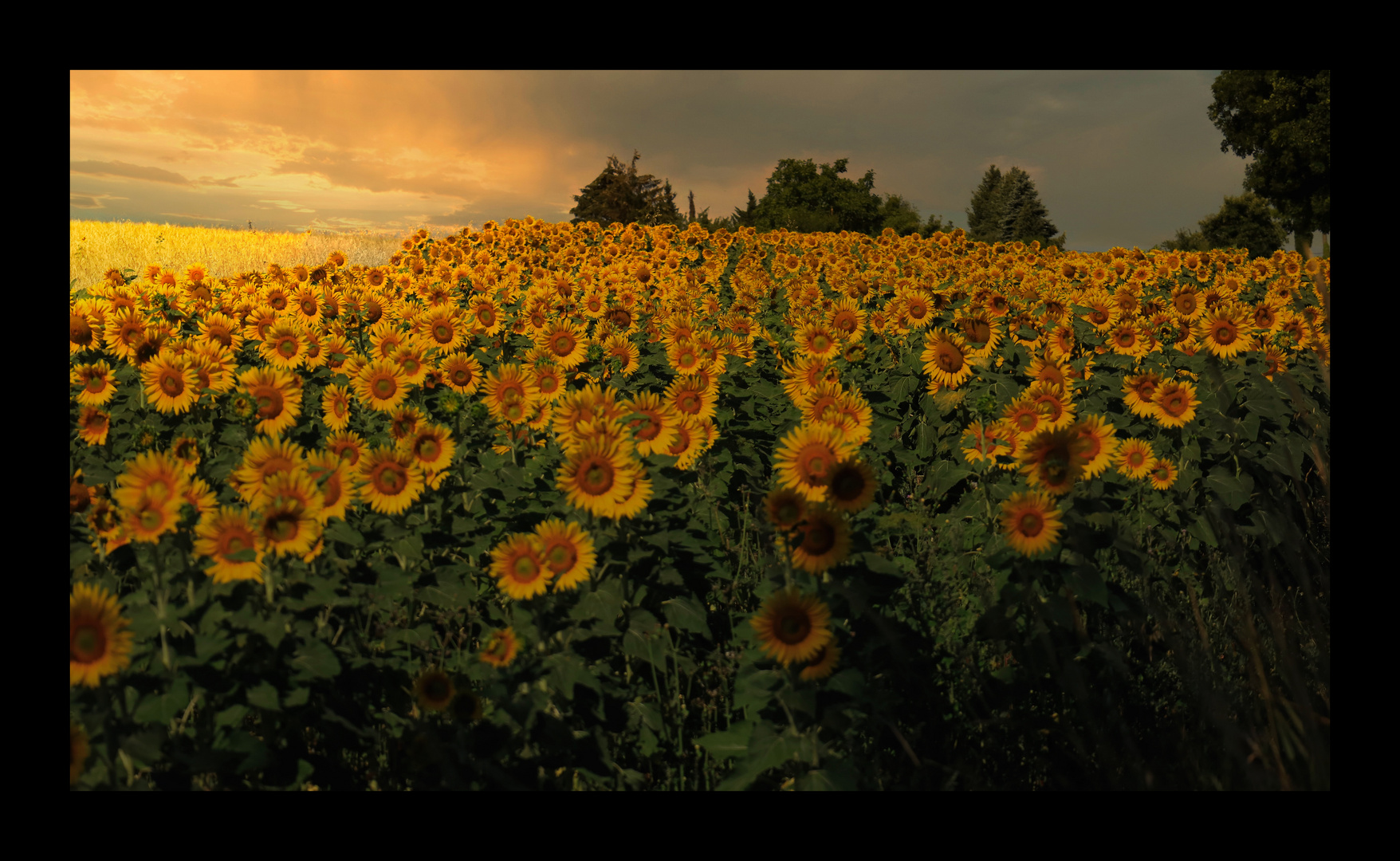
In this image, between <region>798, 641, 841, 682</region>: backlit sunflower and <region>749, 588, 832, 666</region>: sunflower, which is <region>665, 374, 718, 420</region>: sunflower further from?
<region>798, 641, 841, 682</region>: backlit sunflower

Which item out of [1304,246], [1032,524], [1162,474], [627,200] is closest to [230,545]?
[1032,524]

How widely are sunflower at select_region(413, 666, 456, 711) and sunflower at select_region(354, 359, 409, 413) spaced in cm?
246

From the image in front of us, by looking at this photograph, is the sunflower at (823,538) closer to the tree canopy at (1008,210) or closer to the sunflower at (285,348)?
the sunflower at (285,348)

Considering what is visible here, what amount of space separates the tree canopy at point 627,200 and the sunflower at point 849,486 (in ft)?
76.9

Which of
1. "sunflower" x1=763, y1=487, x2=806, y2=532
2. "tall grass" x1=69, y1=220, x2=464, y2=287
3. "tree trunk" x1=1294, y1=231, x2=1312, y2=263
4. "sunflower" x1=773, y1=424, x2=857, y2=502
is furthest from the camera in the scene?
"tall grass" x1=69, y1=220, x2=464, y2=287

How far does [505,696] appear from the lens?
2.65 metres

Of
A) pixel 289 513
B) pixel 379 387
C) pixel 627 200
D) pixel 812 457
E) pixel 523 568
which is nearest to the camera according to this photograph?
pixel 289 513

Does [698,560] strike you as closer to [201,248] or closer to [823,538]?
[823,538]

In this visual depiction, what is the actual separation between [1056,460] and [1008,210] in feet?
254

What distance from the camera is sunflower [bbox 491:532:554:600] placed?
9.27ft

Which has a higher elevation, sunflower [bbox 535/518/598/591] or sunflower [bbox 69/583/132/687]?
sunflower [bbox 535/518/598/591]

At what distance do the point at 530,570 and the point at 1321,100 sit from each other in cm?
4129

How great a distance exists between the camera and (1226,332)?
5.73 metres

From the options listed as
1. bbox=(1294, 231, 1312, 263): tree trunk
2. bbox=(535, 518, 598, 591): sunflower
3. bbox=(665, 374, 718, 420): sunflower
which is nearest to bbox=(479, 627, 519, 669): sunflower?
bbox=(535, 518, 598, 591): sunflower
